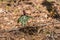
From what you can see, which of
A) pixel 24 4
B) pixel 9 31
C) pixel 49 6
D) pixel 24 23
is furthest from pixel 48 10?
pixel 9 31

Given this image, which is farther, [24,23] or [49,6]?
[49,6]

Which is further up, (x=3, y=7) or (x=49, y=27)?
(x=3, y=7)

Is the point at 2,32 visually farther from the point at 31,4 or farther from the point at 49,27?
the point at 31,4

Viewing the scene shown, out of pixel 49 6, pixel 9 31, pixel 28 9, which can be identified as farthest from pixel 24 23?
pixel 49 6

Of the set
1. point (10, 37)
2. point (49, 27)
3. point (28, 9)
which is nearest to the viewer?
point (10, 37)

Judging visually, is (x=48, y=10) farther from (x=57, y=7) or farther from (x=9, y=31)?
(x=9, y=31)

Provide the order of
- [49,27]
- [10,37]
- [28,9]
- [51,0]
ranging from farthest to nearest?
1. [51,0]
2. [28,9]
3. [49,27]
4. [10,37]
